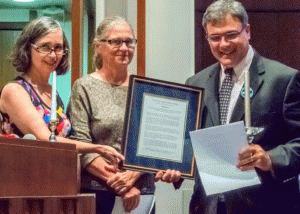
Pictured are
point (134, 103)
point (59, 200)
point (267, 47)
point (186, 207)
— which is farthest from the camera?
point (267, 47)

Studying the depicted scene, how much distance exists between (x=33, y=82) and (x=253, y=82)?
905 mm

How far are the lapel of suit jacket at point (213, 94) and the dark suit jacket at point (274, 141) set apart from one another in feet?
0.24

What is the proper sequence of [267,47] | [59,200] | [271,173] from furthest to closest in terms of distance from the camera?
1. [267,47]
2. [271,173]
3. [59,200]

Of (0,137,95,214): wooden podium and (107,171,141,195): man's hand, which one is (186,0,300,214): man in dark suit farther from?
(0,137,95,214): wooden podium

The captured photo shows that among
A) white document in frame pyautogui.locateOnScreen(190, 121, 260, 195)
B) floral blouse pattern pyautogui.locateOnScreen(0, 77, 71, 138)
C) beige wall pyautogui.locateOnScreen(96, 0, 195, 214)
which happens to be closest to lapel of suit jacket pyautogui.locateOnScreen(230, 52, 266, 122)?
white document in frame pyautogui.locateOnScreen(190, 121, 260, 195)

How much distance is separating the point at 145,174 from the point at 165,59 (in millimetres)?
1464

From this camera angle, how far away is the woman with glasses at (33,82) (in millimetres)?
2379

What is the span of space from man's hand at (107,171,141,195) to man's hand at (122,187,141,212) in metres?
0.02

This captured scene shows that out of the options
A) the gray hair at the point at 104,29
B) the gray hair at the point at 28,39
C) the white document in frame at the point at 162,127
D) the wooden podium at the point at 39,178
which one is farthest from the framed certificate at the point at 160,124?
the wooden podium at the point at 39,178

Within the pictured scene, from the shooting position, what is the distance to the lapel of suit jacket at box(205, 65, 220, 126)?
89.8 inches

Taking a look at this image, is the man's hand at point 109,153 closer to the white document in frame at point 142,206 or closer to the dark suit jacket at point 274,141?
the white document in frame at point 142,206

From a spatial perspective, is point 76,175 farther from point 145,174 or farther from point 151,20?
point 151,20

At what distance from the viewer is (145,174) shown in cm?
253

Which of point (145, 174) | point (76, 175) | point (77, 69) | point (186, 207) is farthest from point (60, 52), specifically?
point (186, 207)
